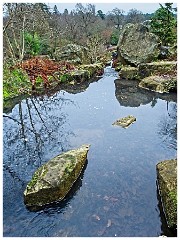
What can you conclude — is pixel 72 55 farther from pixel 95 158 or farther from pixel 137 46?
pixel 95 158

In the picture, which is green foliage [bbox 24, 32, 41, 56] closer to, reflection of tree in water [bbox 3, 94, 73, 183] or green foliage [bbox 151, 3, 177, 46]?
green foliage [bbox 151, 3, 177, 46]

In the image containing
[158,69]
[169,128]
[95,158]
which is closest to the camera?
[95,158]

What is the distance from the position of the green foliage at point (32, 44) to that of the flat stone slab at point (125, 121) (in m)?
14.5

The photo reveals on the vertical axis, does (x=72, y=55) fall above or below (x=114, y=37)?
below

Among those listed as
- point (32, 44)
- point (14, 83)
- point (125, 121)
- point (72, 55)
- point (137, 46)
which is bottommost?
point (125, 121)

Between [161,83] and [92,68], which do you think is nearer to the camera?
[161,83]

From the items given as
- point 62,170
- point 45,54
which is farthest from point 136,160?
point 45,54

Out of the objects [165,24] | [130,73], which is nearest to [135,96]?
[130,73]

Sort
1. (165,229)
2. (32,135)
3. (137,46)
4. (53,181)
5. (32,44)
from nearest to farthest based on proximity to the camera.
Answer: (165,229) < (53,181) < (32,135) < (137,46) < (32,44)

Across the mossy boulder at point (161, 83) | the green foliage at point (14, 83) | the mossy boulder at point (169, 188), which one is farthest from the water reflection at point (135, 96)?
the mossy boulder at point (169, 188)

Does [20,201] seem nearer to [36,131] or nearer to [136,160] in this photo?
[136,160]

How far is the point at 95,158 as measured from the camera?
317 inches

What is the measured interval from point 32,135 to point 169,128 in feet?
14.9

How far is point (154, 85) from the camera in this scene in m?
15.6
